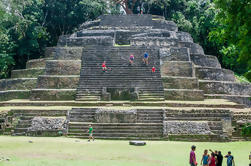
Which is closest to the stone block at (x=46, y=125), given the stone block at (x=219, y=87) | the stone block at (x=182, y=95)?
the stone block at (x=182, y=95)

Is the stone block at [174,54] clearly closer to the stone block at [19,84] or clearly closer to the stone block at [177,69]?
the stone block at [177,69]

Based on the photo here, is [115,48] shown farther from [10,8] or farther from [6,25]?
[6,25]

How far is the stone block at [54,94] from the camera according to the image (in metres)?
18.9

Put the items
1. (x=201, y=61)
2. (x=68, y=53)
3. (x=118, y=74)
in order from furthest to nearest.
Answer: (x=201, y=61) → (x=68, y=53) → (x=118, y=74)

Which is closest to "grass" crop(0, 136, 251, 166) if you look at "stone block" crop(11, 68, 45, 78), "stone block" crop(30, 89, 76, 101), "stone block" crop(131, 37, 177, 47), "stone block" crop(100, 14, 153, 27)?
"stone block" crop(30, 89, 76, 101)

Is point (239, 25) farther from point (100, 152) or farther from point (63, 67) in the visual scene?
point (63, 67)

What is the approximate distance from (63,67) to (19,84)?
278cm

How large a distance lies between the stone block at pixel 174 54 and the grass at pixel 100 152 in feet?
28.6

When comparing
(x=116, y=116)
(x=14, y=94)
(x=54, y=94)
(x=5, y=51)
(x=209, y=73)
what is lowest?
(x=116, y=116)

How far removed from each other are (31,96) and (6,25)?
13705mm

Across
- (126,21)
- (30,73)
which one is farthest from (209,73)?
(30,73)

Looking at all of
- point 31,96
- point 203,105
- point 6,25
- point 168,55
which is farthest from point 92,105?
point 6,25

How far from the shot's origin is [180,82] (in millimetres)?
19875

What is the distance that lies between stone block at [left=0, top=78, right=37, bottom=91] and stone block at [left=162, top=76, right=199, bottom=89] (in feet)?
24.7
